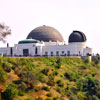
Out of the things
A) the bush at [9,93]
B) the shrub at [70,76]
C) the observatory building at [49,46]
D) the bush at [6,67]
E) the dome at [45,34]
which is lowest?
the bush at [9,93]

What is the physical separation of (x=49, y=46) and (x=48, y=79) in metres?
29.1

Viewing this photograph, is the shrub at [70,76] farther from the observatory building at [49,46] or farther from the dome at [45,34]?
the dome at [45,34]

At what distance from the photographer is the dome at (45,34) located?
9569 cm

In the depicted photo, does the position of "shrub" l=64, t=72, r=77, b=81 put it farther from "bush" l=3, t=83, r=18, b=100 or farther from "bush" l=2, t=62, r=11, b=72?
"bush" l=3, t=83, r=18, b=100

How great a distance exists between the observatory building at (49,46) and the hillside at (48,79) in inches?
334

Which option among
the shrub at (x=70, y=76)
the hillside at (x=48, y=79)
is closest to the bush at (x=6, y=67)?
the hillside at (x=48, y=79)

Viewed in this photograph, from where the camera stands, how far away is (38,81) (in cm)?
5928

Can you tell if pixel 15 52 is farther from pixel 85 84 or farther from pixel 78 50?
pixel 85 84

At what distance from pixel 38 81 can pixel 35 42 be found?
3355 centimetres

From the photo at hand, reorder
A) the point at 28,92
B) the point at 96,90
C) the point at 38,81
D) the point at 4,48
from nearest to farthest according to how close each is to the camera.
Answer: the point at 28,92 < the point at 38,81 < the point at 96,90 < the point at 4,48

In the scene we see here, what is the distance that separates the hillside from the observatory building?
848 centimetres

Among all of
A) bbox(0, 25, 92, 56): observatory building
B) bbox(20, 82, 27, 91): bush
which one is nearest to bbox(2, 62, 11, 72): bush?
bbox(20, 82, 27, 91): bush

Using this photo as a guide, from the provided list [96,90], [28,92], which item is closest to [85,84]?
[96,90]

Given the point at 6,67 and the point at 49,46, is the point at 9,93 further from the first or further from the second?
the point at 49,46
